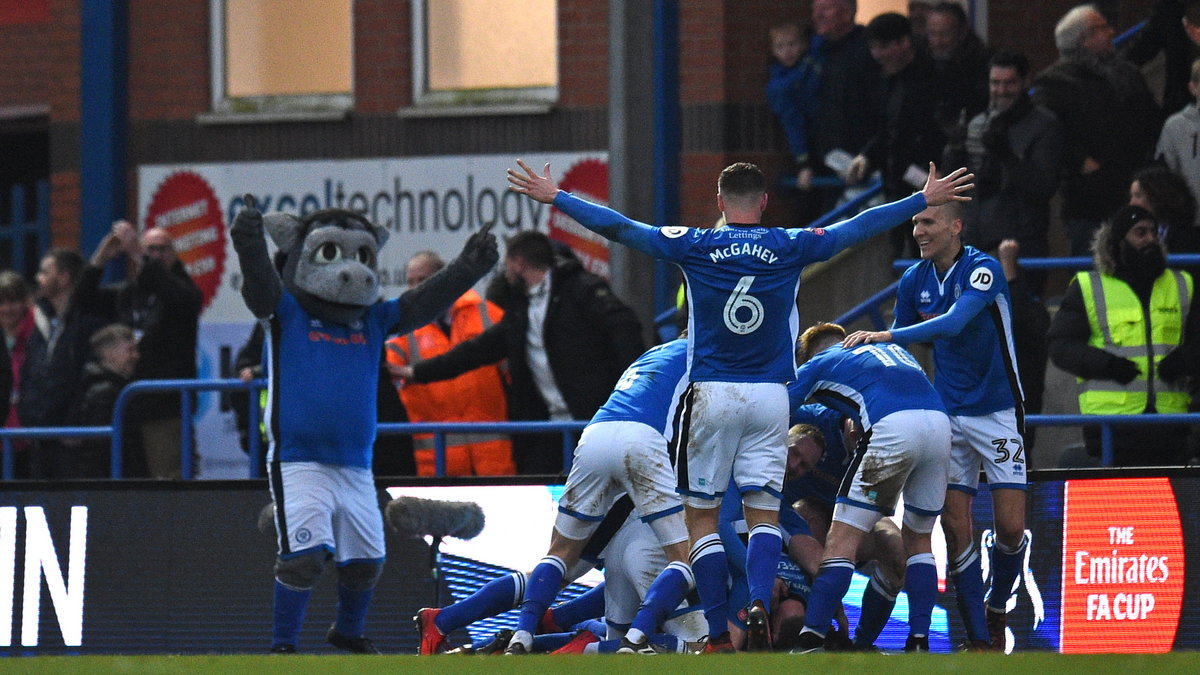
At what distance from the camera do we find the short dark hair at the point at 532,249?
1197 centimetres

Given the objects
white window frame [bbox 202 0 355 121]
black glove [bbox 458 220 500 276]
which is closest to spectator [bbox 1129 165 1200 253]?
black glove [bbox 458 220 500 276]

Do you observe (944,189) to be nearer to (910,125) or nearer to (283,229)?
(283,229)

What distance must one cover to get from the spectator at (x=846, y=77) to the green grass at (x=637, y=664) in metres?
7.46

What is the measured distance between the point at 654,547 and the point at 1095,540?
95.9 inches

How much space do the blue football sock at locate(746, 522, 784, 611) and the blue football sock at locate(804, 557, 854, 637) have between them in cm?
19

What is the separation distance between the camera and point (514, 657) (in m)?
6.44

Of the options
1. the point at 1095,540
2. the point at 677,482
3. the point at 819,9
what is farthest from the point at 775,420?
the point at 819,9

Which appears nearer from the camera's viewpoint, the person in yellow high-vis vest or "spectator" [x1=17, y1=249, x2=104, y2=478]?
the person in yellow high-vis vest

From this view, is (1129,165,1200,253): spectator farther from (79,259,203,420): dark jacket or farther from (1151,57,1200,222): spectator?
(79,259,203,420): dark jacket

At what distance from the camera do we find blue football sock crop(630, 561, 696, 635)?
29.3 feet

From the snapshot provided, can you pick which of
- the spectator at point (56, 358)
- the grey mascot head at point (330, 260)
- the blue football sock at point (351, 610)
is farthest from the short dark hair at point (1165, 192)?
the spectator at point (56, 358)

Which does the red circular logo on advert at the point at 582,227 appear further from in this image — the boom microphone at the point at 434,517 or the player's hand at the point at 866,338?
the player's hand at the point at 866,338

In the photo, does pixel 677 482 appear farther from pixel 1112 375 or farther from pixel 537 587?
pixel 1112 375

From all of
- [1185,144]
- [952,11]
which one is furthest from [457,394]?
[1185,144]
